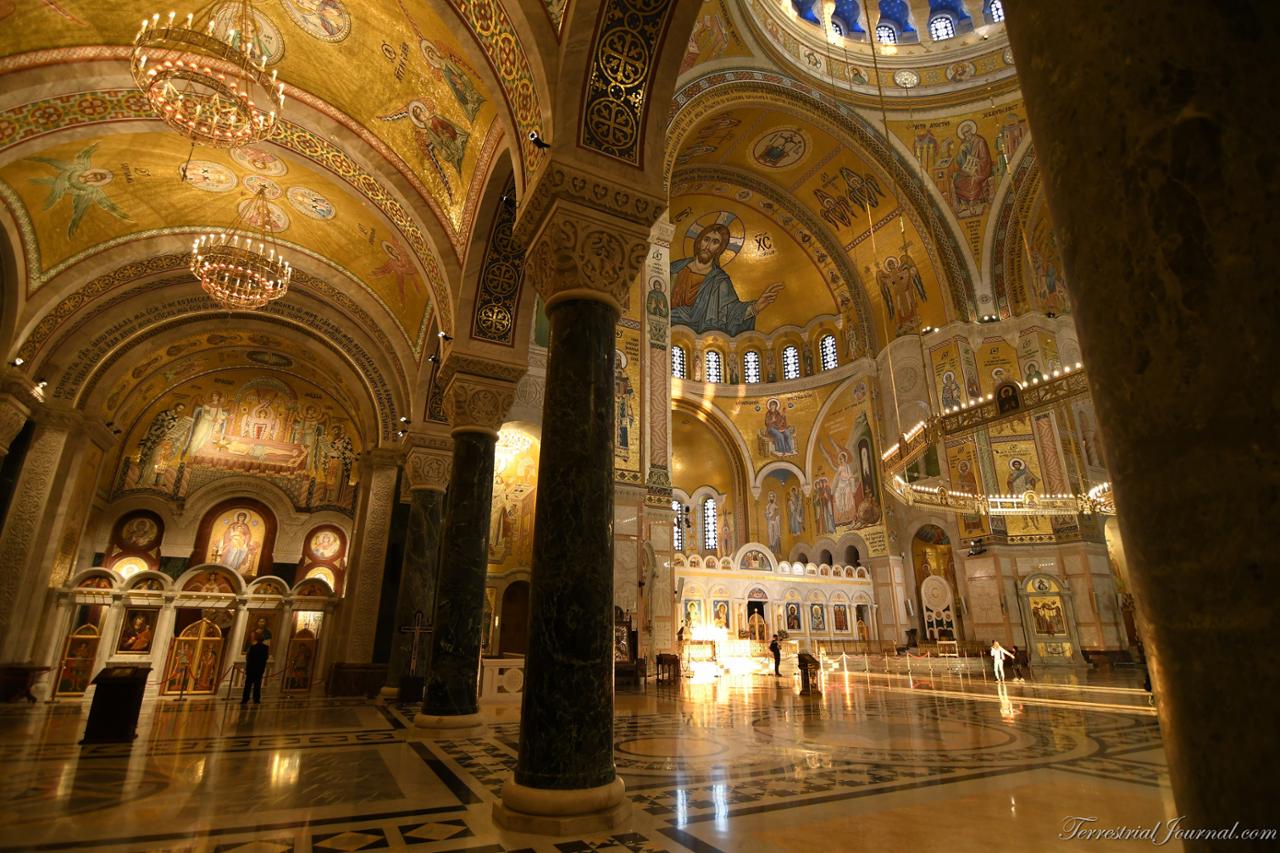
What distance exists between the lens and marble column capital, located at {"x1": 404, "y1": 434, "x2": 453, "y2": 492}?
30.9 ft

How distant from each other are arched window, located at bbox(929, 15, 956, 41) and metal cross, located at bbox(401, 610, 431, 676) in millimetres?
20280

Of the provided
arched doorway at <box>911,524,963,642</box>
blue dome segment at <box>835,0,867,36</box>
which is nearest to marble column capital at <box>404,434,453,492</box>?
arched doorway at <box>911,524,963,642</box>

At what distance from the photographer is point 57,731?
21.4 ft

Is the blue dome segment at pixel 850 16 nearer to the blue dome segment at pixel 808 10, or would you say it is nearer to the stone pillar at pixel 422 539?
the blue dome segment at pixel 808 10

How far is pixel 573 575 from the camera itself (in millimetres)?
3652

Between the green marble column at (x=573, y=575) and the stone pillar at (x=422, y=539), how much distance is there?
5.91m

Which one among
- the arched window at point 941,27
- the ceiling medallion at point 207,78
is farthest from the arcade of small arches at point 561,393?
the ceiling medallion at point 207,78

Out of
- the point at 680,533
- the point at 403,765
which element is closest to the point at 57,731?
the point at 403,765

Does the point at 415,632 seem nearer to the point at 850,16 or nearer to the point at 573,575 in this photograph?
the point at 573,575

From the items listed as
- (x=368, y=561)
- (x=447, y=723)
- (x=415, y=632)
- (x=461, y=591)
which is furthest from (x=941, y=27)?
(x=447, y=723)

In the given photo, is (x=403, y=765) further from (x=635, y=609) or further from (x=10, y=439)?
(x=10, y=439)

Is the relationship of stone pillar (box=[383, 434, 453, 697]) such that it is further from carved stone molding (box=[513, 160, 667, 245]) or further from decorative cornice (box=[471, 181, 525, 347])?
carved stone molding (box=[513, 160, 667, 245])

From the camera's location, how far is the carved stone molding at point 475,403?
679 centimetres

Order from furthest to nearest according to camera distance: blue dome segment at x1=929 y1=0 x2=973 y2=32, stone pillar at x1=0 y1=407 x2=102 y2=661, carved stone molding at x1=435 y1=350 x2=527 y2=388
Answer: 1. blue dome segment at x1=929 y1=0 x2=973 y2=32
2. stone pillar at x1=0 y1=407 x2=102 y2=661
3. carved stone molding at x1=435 y1=350 x2=527 y2=388
